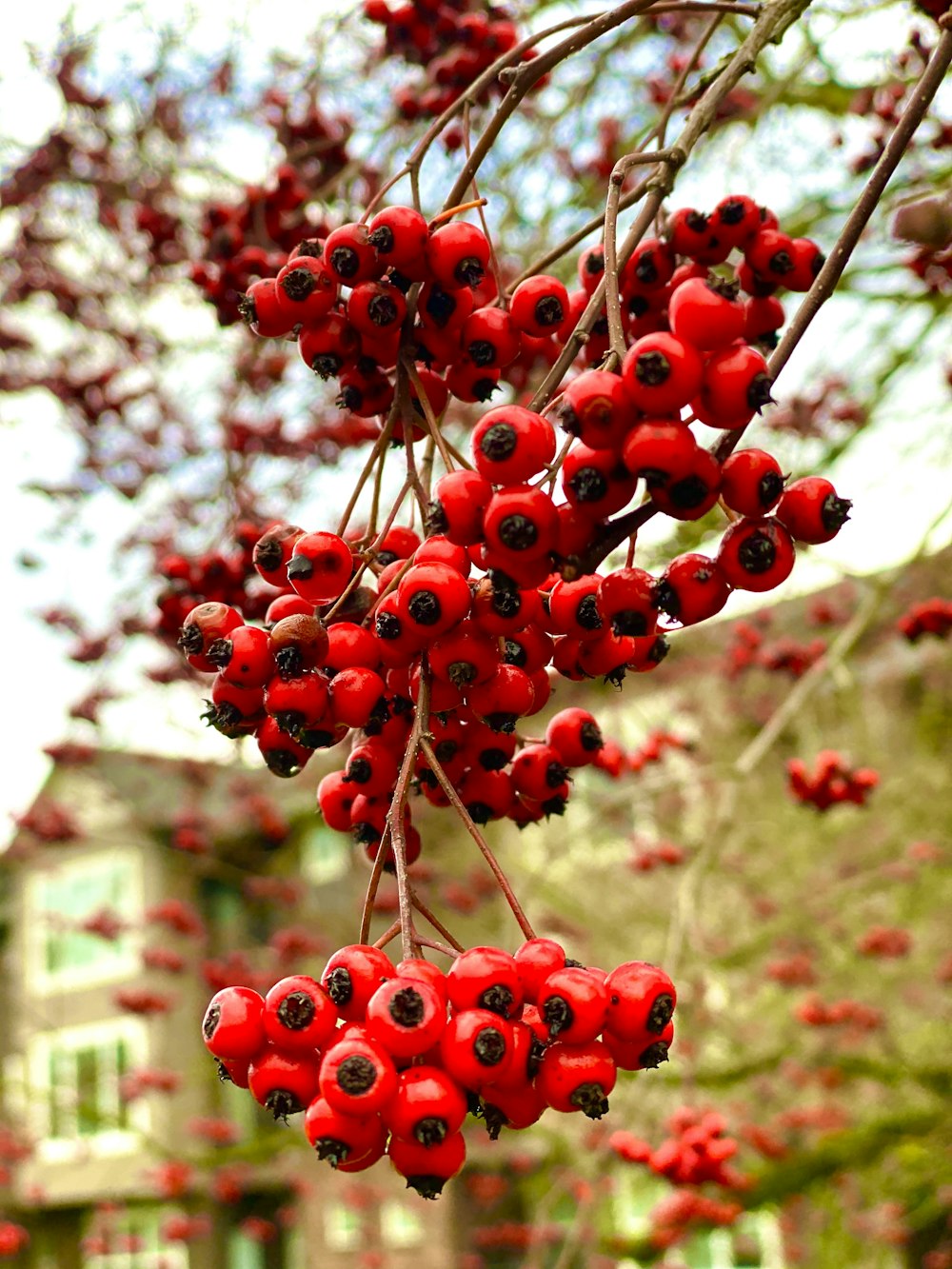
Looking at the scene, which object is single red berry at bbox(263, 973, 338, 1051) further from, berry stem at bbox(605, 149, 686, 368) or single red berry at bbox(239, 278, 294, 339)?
single red berry at bbox(239, 278, 294, 339)

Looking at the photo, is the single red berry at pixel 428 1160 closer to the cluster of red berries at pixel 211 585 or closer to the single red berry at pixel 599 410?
the single red berry at pixel 599 410

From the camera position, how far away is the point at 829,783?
11.9 ft

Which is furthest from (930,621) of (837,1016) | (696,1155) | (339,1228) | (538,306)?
(339,1228)

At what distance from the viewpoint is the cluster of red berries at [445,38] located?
267 centimetres

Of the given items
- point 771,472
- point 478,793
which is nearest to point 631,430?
point 771,472

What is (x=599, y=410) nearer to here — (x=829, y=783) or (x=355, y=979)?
(x=355, y=979)

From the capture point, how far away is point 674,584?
4.08 feet

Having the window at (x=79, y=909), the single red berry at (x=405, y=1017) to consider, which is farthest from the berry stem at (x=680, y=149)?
the window at (x=79, y=909)

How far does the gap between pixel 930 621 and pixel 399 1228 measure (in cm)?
1625

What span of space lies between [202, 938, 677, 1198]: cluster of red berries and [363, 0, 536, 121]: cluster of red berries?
2.11 m

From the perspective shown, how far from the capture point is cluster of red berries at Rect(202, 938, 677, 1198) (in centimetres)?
111

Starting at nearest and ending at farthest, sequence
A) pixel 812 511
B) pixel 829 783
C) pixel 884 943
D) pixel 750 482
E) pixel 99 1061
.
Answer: pixel 750 482, pixel 812 511, pixel 829 783, pixel 884 943, pixel 99 1061

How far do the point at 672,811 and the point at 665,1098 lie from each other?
2.78 meters

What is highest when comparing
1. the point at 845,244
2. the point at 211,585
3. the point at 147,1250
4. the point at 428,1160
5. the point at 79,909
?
the point at 79,909
